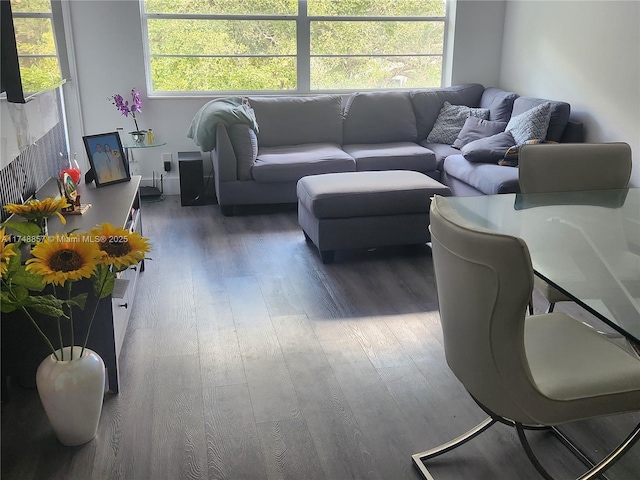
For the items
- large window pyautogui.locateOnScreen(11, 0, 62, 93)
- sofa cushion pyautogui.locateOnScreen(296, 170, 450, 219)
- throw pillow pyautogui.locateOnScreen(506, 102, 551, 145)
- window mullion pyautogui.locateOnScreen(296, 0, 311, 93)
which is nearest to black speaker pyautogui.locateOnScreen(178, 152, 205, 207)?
window mullion pyautogui.locateOnScreen(296, 0, 311, 93)

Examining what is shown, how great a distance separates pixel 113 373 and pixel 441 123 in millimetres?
3909

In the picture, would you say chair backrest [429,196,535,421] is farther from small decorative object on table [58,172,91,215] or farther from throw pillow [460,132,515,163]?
throw pillow [460,132,515,163]

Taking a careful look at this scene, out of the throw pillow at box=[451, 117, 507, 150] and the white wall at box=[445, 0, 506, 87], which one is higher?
the white wall at box=[445, 0, 506, 87]

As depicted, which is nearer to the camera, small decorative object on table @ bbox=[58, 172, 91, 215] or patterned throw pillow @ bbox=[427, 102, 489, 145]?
small decorative object on table @ bbox=[58, 172, 91, 215]

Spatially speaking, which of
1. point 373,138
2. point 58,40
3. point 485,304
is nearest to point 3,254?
point 485,304

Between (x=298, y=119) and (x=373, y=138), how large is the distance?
0.67 m

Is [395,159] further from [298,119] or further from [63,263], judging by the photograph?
[63,263]

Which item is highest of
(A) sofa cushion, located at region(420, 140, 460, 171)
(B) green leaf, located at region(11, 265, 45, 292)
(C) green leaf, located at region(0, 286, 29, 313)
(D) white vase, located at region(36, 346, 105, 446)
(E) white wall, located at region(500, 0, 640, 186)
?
(E) white wall, located at region(500, 0, 640, 186)

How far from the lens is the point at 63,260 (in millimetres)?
1822

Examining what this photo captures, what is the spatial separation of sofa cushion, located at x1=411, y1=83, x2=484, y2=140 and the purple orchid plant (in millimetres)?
2324

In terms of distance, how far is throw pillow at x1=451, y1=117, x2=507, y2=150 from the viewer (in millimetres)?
5105

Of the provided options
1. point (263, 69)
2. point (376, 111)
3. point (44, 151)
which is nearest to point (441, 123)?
point (376, 111)

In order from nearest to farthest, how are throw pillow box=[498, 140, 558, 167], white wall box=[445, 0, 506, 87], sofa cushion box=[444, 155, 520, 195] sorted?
sofa cushion box=[444, 155, 520, 195] → throw pillow box=[498, 140, 558, 167] → white wall box=[445, 0, 506, 87]

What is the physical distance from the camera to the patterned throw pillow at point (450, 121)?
5.44 metres
